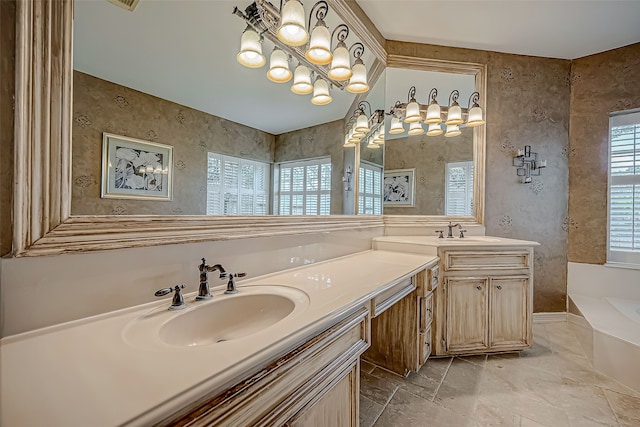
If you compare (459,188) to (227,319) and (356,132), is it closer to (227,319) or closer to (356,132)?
(356,132)

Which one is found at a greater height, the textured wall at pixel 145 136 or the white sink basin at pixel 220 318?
the textured wall at pixel 145 136

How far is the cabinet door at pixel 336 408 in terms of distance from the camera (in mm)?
761

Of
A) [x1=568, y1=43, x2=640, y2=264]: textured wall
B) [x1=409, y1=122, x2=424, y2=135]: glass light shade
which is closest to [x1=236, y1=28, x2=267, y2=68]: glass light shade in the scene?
[x1=409, y1=122, x2=424, y2=135]: glass light shade

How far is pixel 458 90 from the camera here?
258 cm

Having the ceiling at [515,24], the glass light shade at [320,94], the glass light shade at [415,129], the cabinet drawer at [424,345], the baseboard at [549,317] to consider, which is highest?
the ceiling at [515,24]

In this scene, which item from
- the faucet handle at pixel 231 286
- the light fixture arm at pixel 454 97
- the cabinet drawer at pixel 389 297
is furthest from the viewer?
the light fixture arm at pixel 454 97

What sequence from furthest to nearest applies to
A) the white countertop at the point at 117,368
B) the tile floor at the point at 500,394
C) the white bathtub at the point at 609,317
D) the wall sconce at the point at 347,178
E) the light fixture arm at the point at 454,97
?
the light fixture arm at the point at 454,97 → the wall sconce at the point at 347,178 → the white bathtub at the point at 609,317 → the tile floor at the point at 500,394 → the white countertop at the point at 117,368

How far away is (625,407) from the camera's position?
1470 millimetres

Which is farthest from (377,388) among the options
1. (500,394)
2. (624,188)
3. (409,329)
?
(624,188)

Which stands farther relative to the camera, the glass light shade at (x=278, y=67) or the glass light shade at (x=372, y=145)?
the glass light shade at (x=372, y=145)

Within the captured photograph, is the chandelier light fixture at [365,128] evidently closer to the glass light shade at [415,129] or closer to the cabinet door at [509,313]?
the glass light shade at [415,129]

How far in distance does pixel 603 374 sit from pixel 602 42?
2761 millimetres

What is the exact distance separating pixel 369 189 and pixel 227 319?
5.20ft

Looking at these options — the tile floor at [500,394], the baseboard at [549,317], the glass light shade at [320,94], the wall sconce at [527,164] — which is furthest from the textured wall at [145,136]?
the baseboard at [549,317]
